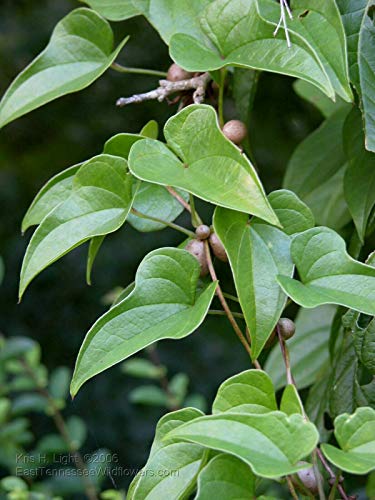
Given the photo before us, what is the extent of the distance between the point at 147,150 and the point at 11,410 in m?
1.10

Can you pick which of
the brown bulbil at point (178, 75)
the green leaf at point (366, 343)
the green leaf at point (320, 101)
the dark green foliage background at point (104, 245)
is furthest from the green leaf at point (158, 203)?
the dark green foliage background at point (104, 245)

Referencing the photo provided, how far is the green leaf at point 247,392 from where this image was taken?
548 millimetres

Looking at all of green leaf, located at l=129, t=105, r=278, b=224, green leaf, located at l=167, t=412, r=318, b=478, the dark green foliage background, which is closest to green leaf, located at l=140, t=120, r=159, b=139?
green leaf, located at l=129, t=105, r=278, b=224

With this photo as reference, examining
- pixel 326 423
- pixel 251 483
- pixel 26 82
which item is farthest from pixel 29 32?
pixel 251 483

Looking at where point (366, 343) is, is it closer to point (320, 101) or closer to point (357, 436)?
point (357, 436)

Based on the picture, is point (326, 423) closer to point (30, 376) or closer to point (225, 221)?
point (225, 221)

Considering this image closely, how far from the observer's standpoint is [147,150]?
609 millimetres

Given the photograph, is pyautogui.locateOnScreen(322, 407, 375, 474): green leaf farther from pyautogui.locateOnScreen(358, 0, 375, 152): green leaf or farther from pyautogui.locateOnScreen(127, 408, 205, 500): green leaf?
pyautogui.locateOnScreen(358, 0, 375, 152): green leaf

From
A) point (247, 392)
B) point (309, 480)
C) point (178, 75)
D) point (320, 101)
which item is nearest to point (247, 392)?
point (247, 392)

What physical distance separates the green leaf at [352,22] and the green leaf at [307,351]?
40cm

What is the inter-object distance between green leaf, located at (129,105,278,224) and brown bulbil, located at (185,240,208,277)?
0.26 ft

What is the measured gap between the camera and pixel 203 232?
0.65m

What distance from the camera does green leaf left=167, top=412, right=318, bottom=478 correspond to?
471 mm

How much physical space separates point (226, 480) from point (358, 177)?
1.03ft
